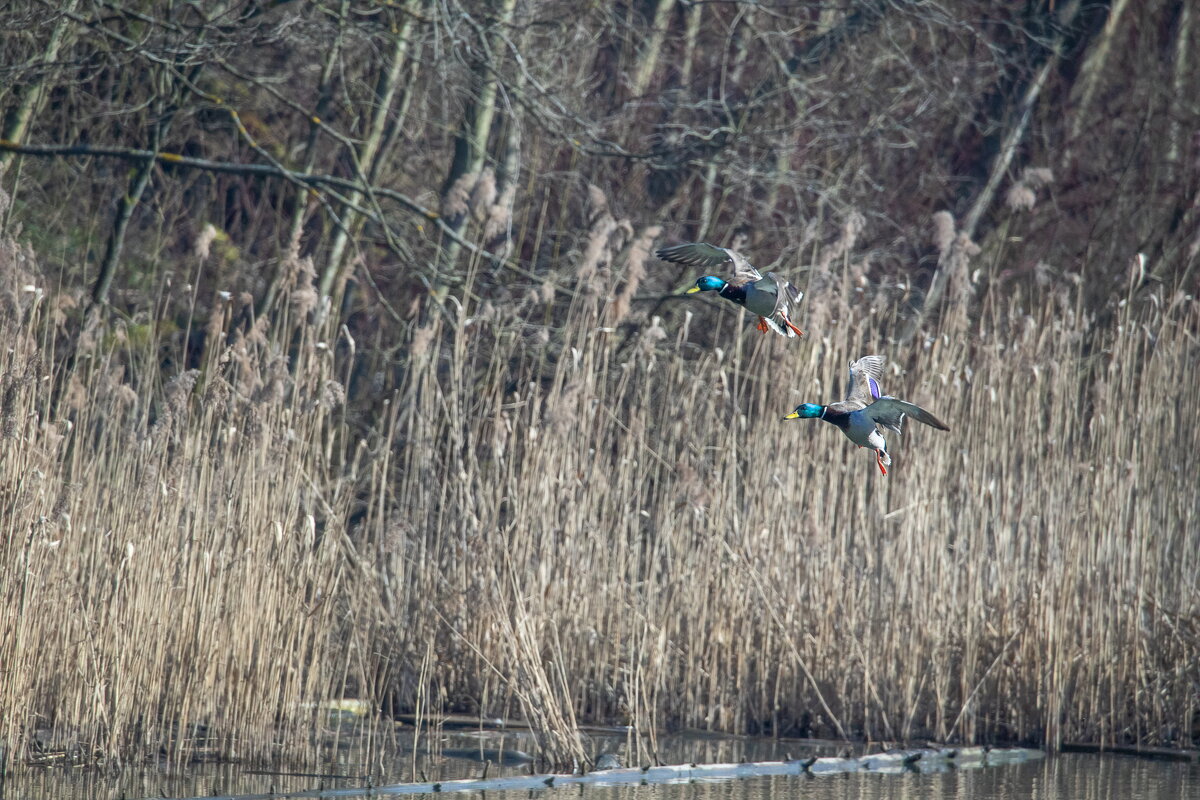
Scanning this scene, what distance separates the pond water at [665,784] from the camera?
4.38 metres

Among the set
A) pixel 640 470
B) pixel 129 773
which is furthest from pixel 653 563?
pixel 129 773

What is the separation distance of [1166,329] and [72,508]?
13.9 ft

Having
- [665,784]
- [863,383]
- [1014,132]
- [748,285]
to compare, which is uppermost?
[1014,132]

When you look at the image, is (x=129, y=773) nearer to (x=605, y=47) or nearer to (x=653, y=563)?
(x=653, y=563)

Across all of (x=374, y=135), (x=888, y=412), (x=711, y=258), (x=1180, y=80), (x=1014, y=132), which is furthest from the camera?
(x=1180, y=80)

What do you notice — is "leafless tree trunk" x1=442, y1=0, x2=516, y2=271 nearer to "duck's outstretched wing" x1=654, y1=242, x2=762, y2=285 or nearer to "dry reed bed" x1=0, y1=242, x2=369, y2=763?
"dry reed bed" x1=0, y1=242, x2=369, y2=763

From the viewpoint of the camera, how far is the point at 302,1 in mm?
7785

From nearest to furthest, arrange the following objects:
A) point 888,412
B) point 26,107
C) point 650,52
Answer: point 888,412, point 26,107, point 650,52

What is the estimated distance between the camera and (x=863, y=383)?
343 cm

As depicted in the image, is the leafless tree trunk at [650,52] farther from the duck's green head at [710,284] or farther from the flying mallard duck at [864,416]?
the flying mallard duck at [864,416]

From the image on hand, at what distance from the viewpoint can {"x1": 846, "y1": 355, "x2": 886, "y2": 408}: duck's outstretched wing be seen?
11.0 feet

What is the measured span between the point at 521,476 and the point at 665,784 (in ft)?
4.63

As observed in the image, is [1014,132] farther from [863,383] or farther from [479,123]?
[863,383]

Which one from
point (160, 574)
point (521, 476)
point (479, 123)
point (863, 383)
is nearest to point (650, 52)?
point (479, 123)
